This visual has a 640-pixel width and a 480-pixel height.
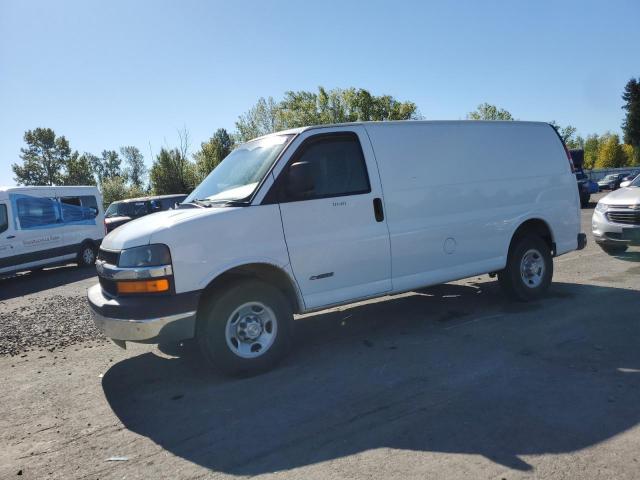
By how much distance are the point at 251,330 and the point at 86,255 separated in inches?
479

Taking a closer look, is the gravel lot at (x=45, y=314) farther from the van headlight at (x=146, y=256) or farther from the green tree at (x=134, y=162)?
the green tree at (x=134, y=162)

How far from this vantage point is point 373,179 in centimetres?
523

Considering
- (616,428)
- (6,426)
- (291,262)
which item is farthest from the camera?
(291,262)

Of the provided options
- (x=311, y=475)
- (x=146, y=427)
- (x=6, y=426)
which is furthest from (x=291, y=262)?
(x=6, y=426)

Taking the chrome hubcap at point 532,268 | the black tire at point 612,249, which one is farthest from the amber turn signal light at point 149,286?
the black tire at point 612,249

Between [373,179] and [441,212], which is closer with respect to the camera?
[373,179]

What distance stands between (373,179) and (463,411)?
2.50 m

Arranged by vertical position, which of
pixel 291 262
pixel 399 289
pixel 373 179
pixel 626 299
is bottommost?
pixel 626 299

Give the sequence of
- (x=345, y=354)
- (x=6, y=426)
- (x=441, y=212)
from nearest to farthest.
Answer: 1. (x=6, y=426)
2. (x=345, y=354)
3. (x=441, y=212)

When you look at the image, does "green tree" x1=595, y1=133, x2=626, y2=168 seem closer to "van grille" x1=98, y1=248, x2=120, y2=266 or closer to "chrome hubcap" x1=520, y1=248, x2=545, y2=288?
"chrome hubcap" x1=520, y1=248, x2=545, y2=288

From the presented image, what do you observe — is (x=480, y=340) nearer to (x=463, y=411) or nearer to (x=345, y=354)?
(x=345, y=354)

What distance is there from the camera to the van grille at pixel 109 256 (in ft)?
14.7

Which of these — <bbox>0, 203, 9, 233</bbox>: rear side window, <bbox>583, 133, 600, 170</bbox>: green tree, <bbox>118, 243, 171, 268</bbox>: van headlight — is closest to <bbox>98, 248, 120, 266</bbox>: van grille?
<bbox>118, 243, 171, 268</bbox>: van headlight

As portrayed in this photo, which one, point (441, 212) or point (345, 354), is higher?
point (441, 212)
